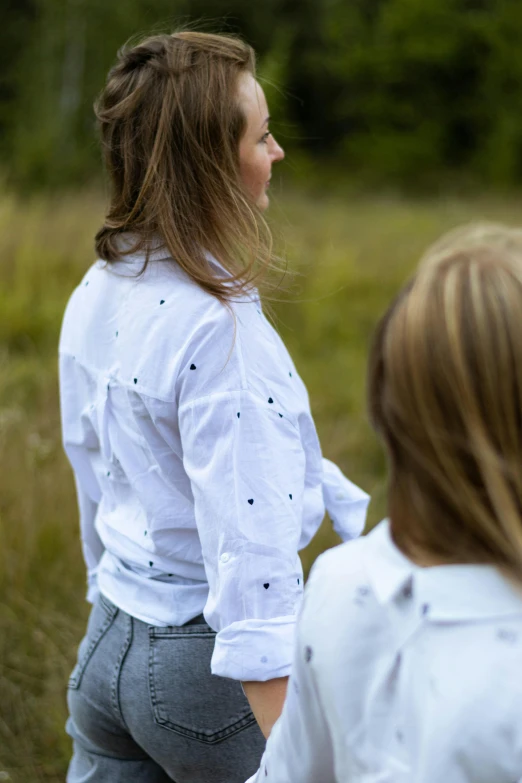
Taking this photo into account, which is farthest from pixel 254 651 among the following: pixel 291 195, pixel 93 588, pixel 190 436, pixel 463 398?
pixel 291 195

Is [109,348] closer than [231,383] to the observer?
No

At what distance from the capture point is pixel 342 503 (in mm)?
1575

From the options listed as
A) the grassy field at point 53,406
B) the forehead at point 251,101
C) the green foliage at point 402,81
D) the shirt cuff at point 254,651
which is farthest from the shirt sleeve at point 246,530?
the green foliage at point 402,81

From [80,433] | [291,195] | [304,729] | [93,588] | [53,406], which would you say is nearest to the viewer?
[304,729]

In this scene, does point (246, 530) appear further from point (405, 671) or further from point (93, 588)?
point (93, 588)

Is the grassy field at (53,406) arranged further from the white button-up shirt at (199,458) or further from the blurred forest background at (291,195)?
the white button-up shirt at (199,458)

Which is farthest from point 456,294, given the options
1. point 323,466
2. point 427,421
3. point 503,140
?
point 503,140

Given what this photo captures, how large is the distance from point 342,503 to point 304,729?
61cm

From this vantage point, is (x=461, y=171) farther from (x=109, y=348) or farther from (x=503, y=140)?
(x=109, y=348)

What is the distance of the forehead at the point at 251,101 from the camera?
56.1 inches

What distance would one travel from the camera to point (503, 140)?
2842 cm

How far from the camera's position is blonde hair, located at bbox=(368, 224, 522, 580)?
85 centimetres

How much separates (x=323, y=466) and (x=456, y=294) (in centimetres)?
73

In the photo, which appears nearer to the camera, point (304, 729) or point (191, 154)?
point (304, 729)
